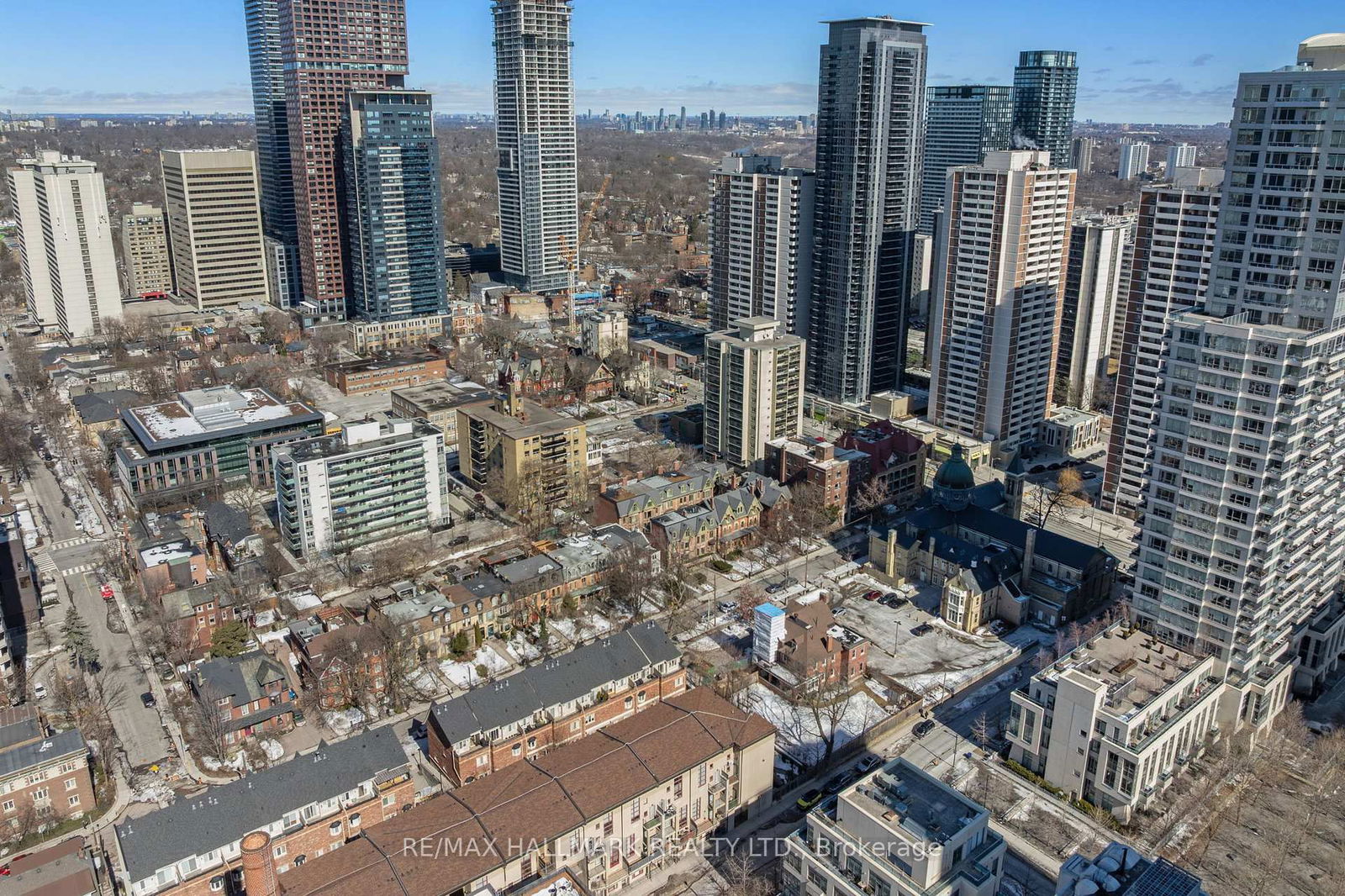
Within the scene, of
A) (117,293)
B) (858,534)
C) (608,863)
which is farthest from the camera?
(117,293)

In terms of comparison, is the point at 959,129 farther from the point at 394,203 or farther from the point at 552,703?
the point at 552,703

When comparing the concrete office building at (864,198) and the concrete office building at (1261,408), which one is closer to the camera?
the concrete office building at (1261,408)

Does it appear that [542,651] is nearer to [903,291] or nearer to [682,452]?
[682,452]

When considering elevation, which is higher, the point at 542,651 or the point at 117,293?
the point at 117,293

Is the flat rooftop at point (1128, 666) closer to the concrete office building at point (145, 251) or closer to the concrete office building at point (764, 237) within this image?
the concrete office building at point (764, 237)

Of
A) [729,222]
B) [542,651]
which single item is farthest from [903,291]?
[542,651]

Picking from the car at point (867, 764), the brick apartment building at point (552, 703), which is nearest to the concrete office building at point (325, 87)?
the brick apartment building at point (552, 703)

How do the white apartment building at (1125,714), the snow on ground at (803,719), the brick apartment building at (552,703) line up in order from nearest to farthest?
the white apartment building at (1125,714)
the brick apartment building at (552,703)
the snow on ground at (803,719)
